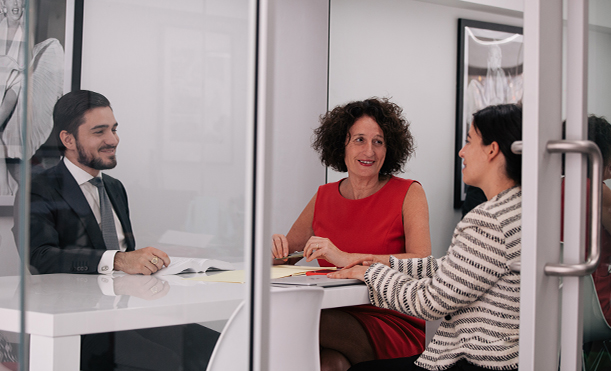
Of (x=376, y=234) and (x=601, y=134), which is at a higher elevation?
(x=601, y=134)

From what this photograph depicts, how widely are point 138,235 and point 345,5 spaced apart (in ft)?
9.53

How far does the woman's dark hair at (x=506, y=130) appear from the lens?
54.1 inches

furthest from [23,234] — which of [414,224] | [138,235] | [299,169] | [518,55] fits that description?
[518,55]

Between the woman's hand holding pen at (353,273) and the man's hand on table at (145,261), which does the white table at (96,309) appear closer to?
the man's hand on table at (145,261)

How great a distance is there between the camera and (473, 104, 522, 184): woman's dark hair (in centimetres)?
137

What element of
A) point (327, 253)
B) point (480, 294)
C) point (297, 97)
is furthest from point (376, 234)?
point (297, 97)

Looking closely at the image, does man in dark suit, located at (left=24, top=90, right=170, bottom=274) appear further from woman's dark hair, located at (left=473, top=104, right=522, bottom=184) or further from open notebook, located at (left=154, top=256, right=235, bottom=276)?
woman's dark hair, located at (left=473, top=104, right=522, bottom=184)

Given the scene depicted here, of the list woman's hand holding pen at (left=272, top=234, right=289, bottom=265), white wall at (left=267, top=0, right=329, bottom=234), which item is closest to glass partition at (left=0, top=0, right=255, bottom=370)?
woman's hand holding pen at (left=272, top=234, right=289, bottom=265)

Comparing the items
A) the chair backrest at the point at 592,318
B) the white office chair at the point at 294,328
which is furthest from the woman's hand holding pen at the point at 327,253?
the chair backrest at the point at 592,318

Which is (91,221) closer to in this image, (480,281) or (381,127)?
(480,281)

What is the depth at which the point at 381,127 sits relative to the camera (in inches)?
90.0

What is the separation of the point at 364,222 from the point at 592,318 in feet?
3.55

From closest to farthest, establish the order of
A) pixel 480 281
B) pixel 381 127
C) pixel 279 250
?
pixel 480 281
pixel 279 250
pixel 381 127

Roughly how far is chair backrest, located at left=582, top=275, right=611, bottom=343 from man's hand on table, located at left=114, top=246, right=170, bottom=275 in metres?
0.94
